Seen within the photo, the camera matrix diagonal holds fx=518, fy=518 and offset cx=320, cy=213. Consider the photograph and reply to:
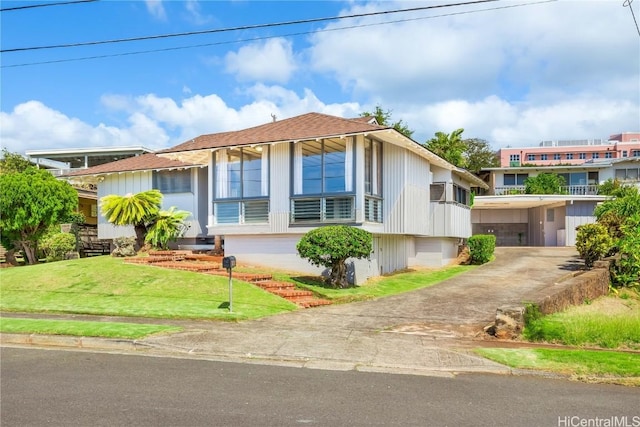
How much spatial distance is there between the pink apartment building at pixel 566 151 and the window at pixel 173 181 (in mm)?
69537

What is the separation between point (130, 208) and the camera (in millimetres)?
19766

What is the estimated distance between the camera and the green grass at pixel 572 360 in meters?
7.69

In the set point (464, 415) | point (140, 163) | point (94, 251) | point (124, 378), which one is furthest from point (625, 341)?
point (94, 251)

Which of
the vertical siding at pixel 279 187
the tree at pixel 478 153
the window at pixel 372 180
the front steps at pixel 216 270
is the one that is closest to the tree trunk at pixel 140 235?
the front steps at pixel 216 270

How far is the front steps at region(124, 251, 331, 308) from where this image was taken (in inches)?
598

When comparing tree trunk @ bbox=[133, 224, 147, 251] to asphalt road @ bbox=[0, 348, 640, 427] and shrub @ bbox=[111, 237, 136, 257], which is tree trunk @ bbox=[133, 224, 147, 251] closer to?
shrub @ bbox=[111, 237, 136, 257]

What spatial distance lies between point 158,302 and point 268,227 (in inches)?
232

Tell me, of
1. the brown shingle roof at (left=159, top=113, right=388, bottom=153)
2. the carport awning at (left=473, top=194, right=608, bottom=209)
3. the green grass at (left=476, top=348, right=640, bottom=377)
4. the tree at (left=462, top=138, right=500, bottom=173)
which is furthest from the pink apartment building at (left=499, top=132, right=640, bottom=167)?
the green grass at (left=476, top=348, right=640, bottom=377)

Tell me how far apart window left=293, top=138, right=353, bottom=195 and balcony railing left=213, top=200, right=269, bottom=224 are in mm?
1563

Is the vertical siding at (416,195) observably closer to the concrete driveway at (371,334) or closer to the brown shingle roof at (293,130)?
the brown shingle roof at (293,130)

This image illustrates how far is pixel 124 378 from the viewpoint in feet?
24.0

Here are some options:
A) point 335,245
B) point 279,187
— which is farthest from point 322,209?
point 335,245

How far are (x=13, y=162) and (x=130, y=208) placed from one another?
40426 mm

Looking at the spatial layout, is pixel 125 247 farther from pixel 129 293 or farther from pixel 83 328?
pixel 83 328
